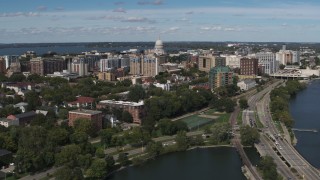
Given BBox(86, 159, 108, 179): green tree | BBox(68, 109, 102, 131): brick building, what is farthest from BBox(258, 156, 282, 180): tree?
BBox(68, 109, 102, 131): brick building

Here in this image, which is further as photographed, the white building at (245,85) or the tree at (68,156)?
the white building at (245,85)

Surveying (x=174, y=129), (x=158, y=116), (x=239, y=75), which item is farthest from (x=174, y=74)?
(x=174, y=129)

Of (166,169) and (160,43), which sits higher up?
(160,43)

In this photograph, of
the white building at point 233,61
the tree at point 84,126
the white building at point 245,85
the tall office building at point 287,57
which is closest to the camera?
the tree at point 84,126

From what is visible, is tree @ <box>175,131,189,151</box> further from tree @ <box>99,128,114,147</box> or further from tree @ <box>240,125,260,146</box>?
tree @ <box>99,128,114,147</box>

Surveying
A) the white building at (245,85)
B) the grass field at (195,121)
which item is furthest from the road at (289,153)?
the white building at (245,85)

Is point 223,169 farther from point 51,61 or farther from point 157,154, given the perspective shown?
point 51,61

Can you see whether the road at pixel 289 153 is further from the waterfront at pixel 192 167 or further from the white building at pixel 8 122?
the white building at pixel 8 122
